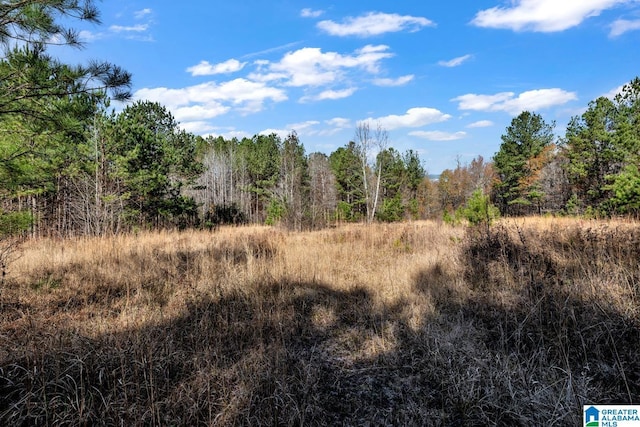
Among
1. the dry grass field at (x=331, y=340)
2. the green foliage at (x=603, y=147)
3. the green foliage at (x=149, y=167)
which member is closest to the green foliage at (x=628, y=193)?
the green foliage at (x=603, y=147)

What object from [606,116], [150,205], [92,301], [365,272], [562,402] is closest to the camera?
[562,402]

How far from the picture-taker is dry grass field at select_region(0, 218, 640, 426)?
1.99 meters

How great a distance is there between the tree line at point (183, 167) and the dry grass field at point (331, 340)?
2251 mm

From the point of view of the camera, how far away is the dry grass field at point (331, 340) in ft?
6.53

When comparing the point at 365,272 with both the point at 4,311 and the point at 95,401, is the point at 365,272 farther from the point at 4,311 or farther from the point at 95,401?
the point at 4,311

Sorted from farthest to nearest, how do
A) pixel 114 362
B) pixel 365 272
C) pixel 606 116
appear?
1. pixel 606 116
2. pixel 365 272
3. pixel 114 362

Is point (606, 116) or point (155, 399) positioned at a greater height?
point (606, 116)

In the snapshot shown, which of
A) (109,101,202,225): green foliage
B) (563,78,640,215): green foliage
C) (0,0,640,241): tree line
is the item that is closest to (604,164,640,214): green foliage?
(0,0,640,241): tree line

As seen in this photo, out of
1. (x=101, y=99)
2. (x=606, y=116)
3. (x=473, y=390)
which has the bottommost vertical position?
(x=473, y=390)

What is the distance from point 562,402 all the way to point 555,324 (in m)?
1.20

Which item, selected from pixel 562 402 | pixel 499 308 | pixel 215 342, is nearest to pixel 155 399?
pixel 215 342

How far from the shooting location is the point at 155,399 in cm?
203

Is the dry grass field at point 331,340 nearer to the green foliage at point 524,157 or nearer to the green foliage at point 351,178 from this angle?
the green foliage at point 351,178

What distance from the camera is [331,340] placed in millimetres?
3127
